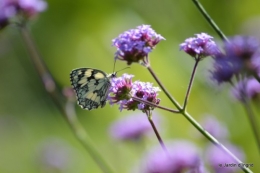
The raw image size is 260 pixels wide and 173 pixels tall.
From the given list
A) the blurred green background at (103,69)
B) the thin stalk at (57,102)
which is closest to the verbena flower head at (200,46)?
the thin stalk at (57,102)

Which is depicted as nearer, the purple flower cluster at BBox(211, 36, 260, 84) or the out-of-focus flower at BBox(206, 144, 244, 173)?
the purple flower cluster at BBox(211, 36, 260, 84)

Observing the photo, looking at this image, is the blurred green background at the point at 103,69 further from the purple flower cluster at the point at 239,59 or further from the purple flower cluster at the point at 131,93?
the purple flower cluster at the point at 239,59

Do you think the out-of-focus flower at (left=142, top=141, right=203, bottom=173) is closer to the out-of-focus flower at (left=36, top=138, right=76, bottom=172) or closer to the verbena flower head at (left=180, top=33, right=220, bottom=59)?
the verbena flower head at (left=180, top=33, right=220, bottom=59)

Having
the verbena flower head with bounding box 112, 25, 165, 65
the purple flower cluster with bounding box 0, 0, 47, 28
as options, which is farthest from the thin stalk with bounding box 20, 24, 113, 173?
the verbena flower head with bounding box 112, 25, 165, 65

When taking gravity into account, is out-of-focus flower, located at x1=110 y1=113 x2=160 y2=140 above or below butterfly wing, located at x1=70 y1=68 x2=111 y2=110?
above

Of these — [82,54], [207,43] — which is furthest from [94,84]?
[82,54]

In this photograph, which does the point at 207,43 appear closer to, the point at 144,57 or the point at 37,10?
Result: the point at 144,57
